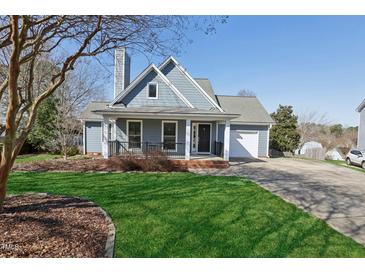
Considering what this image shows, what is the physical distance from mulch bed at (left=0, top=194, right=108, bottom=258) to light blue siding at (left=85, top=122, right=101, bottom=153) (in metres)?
13.6

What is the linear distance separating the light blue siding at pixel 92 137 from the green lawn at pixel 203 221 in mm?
10709

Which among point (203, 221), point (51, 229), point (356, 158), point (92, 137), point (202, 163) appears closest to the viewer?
point (51, 229)

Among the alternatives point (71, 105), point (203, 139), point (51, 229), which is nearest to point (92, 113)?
point (71, 105)

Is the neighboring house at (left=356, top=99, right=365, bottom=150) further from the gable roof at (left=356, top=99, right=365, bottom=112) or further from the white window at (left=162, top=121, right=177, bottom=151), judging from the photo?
the white window at (left=162, top=121, right=177, bottom=151)

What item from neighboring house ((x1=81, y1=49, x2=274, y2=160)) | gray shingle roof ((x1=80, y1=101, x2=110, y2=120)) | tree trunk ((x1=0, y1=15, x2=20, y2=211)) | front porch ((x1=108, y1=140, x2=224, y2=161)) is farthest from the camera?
Result: gray shingle roof ((x1=80, y1=101, x2=110, y2=120))

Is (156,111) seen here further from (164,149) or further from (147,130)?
(164,149)

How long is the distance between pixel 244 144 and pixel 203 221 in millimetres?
14939

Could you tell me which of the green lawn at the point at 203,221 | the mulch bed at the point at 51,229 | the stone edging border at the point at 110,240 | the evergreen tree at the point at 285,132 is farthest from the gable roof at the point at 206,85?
the stone edging border at the point at 110,240

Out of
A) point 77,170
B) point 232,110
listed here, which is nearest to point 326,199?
point 77,170

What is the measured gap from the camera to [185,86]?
15305 millimetres

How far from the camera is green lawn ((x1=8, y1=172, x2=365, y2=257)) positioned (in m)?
3.58

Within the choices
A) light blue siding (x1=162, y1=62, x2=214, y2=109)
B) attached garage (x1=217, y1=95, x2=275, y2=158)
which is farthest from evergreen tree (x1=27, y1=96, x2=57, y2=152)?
attached garage (x1=217, y1=95, x2=275, y2=158)

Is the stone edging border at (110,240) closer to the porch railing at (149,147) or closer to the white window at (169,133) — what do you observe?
the porch railing at (149,147)

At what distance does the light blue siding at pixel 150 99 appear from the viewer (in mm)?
14362
